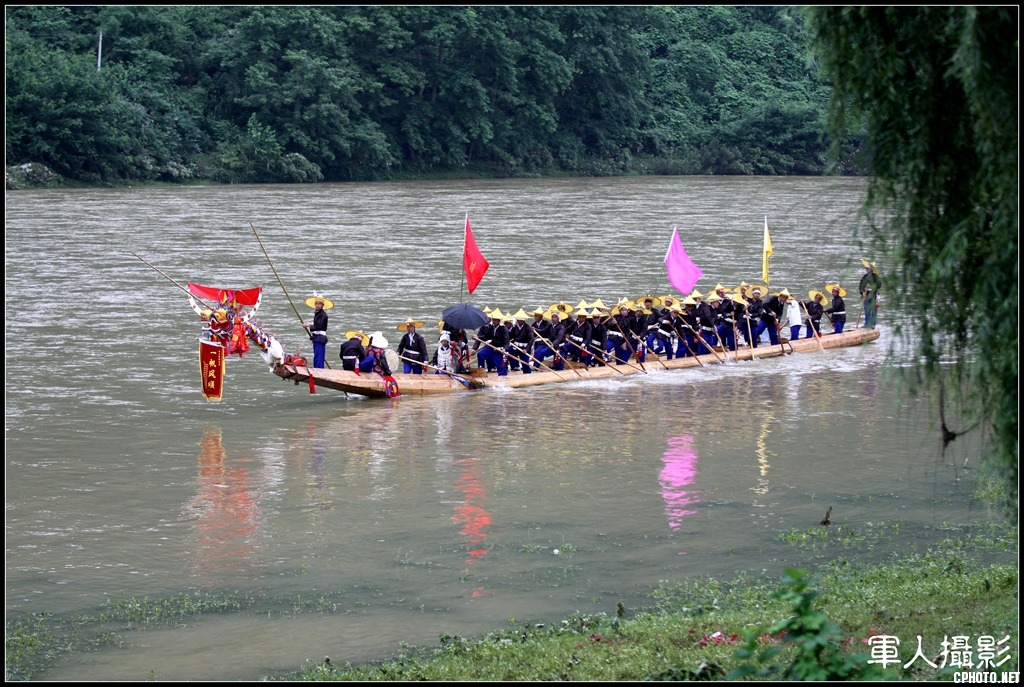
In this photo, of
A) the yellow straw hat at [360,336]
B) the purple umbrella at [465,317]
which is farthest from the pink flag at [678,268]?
the yellow straw hat at [360,336]

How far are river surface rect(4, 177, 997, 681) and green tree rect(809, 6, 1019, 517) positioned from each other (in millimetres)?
401

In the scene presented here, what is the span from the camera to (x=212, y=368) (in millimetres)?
17750

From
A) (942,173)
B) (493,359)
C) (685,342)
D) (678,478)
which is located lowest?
(678,478)

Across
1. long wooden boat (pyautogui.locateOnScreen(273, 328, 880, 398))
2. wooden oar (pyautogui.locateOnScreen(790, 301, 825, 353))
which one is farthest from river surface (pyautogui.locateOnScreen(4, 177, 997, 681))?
wooden oar (pyautogui.locateOnScreen(790, 301, 825, 353))

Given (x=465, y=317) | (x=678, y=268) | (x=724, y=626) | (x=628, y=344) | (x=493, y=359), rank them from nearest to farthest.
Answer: (x=724, y=626) → (x=465, y=317) → (x=493, y=359) → (x=628, y=344) → (x=678, y=268)

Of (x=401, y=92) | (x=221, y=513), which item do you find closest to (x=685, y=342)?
(x=221, y=513)

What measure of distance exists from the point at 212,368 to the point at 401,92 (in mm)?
45126

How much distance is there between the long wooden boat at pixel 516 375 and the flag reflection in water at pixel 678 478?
319 centimetres

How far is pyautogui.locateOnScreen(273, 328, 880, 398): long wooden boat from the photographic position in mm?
19156

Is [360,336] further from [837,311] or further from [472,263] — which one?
[837,311]

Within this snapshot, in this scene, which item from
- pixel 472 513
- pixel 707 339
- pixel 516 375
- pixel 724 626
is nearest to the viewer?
pixel 724 626

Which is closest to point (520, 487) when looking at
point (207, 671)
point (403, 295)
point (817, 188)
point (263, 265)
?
point (207, 671)

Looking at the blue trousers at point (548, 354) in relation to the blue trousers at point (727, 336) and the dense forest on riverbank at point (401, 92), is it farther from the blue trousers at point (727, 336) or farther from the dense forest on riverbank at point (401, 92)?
the dense forest on riverbank at point (401, 92)

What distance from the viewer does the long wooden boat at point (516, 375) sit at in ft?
62.8
